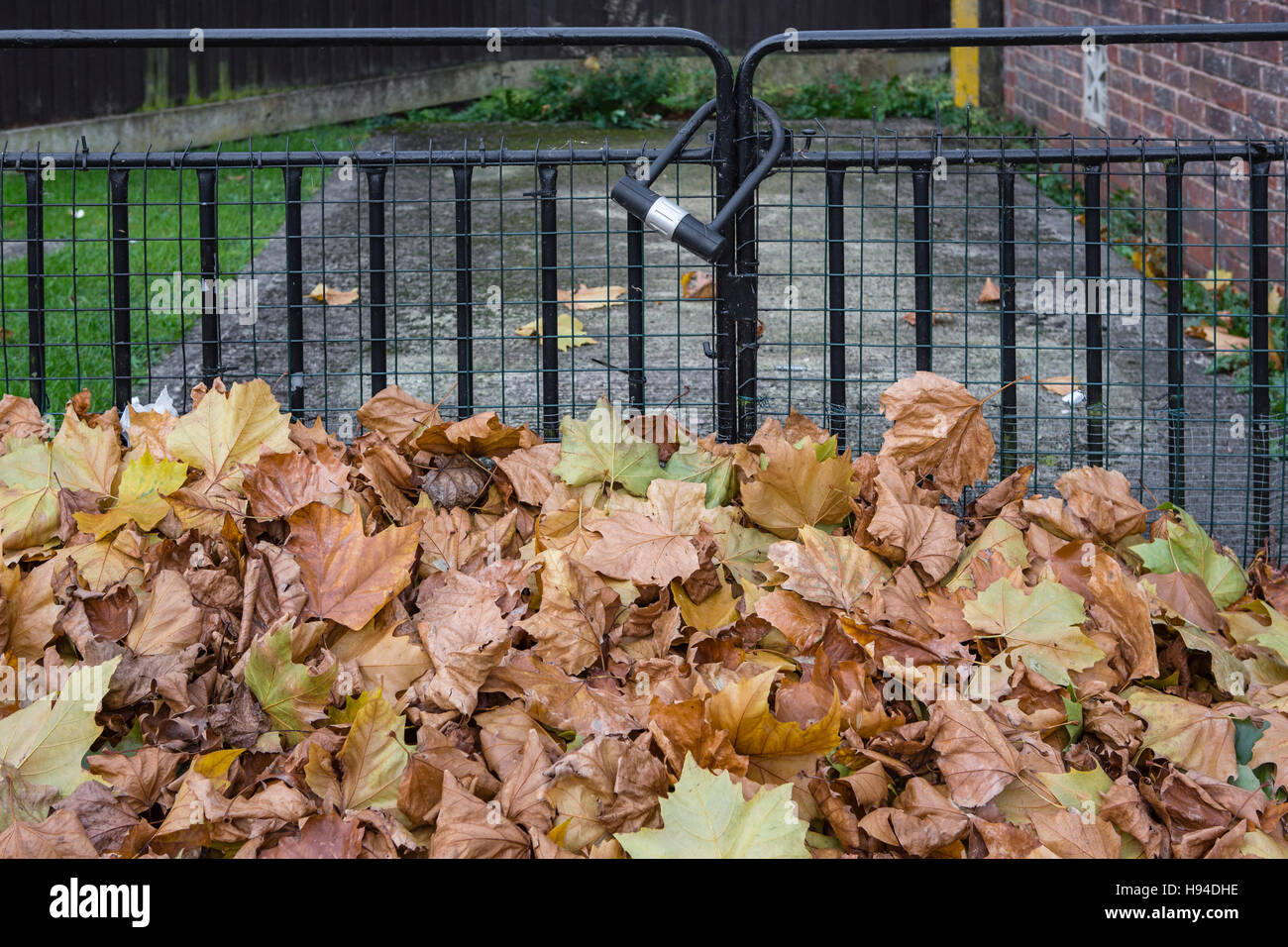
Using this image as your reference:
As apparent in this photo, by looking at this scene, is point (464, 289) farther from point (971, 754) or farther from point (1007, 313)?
point (971, 754)

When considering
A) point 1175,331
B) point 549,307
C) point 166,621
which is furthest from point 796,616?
point 1175,331

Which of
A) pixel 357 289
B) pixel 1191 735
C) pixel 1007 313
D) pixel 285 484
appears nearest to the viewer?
pixel 1191 735

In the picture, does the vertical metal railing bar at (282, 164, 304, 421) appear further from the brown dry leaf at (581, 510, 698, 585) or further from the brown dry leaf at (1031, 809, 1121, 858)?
the brown dry leaf at (1031, 809, 1121, 858)

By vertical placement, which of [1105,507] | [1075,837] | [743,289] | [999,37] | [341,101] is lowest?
[1075,837]

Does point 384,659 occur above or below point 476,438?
below

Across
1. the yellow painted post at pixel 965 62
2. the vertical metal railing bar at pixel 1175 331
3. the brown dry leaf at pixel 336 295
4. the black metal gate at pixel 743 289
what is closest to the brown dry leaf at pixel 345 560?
the black metal gate at pixel 743 289

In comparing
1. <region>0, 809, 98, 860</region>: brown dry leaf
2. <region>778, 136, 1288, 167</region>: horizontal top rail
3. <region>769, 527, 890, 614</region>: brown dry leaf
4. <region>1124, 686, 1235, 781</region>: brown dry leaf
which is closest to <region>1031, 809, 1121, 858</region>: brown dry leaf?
<region>1124, 686, 1235, 781</region>: brown dry leaf

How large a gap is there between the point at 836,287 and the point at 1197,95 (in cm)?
360

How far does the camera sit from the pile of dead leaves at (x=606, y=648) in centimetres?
162

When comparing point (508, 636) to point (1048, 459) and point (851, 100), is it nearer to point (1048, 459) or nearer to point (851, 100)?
point (1048, 459)

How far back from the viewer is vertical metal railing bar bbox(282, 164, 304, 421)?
2.87 meters

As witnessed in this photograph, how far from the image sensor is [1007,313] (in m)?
2.84

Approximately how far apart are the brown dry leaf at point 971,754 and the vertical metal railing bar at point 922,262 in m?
1.21

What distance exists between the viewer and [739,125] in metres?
2.66
